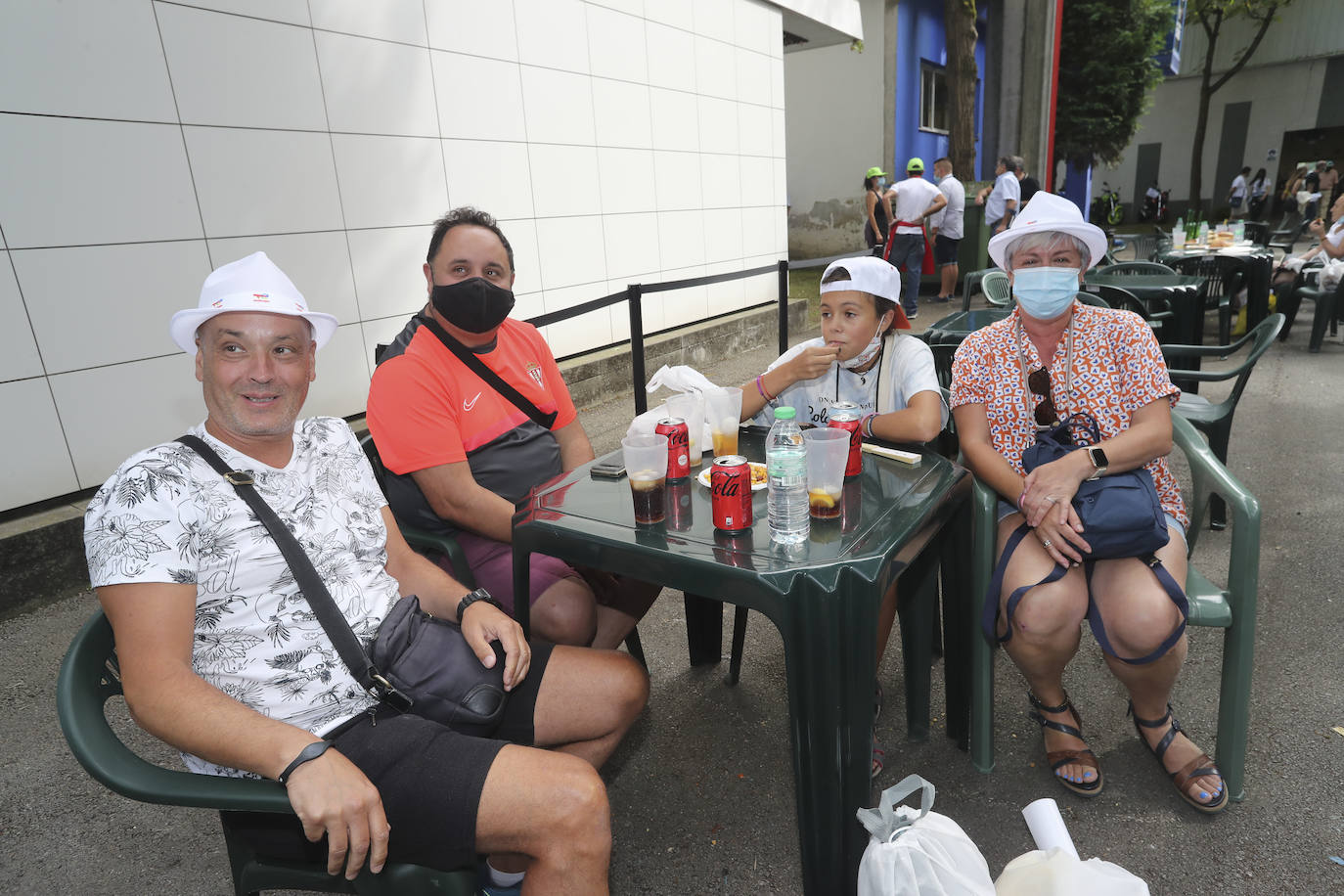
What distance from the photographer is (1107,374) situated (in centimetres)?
223

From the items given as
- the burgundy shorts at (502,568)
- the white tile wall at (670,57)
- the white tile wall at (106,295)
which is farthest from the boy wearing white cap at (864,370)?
the white tile wall at (670,57)

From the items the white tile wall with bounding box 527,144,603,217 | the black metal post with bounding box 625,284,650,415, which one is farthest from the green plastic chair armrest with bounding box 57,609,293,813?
the white tile wall with bounding box 527,144,603,217

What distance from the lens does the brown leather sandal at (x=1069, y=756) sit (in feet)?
6.88

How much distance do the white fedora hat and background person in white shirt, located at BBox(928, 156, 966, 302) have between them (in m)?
9.41

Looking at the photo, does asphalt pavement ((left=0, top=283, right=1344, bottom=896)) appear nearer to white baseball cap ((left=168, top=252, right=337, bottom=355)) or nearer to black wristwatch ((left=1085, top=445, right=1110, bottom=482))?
black wristwatch ((left=1085, top=445, right=1110, bottom=482))

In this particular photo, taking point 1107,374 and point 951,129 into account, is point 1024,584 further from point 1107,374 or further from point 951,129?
point 951,129

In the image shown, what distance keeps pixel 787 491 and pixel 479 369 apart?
1153 mm

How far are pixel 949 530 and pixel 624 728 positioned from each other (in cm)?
109

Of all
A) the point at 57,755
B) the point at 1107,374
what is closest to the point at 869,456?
the point at 1107,374

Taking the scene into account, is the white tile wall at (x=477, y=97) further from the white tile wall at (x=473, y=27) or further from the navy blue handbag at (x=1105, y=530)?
the navy blue handbag at (x=1105, y=530)

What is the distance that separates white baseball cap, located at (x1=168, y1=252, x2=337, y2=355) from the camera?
60.3 inches

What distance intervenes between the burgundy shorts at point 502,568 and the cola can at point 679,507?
436mm

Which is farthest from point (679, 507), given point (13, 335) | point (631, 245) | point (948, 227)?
point (948, 227)

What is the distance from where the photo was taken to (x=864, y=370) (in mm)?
2484
